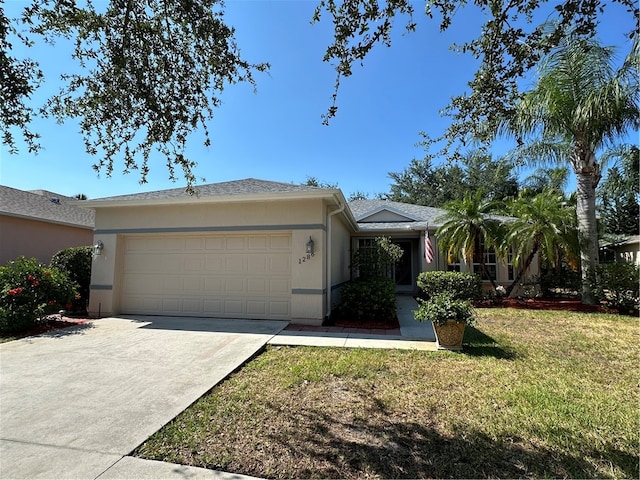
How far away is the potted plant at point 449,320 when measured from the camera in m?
5.67

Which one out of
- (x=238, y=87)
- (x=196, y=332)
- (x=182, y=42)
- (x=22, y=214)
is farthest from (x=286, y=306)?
(x=22, y=214)

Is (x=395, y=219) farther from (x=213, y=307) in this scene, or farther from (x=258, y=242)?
(x=213, y=307)

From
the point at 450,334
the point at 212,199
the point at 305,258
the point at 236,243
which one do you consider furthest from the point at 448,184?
the point at 450,334

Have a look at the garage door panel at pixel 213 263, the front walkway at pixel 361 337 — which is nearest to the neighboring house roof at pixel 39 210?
the garage door panel at pixel 213 263

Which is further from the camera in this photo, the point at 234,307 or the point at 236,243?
the point at 236,243

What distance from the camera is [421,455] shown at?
110 inches

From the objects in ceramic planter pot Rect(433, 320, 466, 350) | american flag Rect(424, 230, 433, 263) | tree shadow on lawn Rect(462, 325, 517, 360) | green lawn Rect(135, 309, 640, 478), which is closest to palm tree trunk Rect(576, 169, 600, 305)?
american flag Rect(424, 230, 433, 263)

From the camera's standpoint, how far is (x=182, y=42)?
4.07m

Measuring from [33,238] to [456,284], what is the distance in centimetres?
1574

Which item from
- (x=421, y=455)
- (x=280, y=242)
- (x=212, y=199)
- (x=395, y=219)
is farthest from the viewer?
(x=395, y=219)

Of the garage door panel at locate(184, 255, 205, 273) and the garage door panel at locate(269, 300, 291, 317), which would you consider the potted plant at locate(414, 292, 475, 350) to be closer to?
the garage door panel at locate(269, 300, 291, 317)

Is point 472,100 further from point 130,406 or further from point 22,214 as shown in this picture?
point 22,214

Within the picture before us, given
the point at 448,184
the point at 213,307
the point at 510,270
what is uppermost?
the point at 448,184

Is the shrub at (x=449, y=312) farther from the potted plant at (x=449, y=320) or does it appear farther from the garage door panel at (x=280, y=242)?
the garage door panel at (x=280, y=242)
